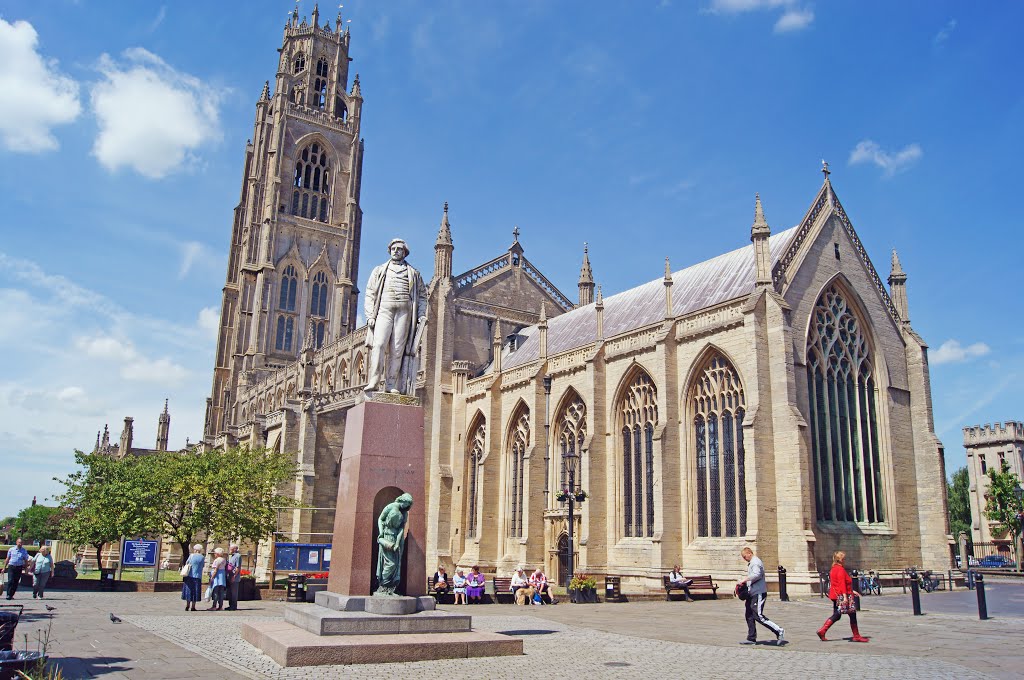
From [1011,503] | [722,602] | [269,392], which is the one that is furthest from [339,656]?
[269,392]

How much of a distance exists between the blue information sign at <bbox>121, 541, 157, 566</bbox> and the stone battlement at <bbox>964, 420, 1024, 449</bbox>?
216 feet

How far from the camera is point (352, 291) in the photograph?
74812 mm

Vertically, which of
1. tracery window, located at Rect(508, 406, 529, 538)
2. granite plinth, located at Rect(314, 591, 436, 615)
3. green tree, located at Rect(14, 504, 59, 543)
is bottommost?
green tree, located at Rect(14, 504, 59, 543)

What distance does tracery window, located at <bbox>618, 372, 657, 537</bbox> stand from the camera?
30.9 metres

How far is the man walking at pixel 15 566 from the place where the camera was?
1973cm

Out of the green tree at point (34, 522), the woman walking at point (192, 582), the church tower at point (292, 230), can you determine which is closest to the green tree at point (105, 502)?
the woman walking at point (192, 582)

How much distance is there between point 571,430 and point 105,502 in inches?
763

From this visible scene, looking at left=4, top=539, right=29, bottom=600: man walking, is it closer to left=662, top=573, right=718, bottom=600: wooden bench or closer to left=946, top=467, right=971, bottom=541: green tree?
left=662, top=573, right=718, bottom=600: wooden bench

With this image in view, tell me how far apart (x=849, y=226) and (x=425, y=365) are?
880 inches

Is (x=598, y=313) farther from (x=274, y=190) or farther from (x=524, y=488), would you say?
(x=274, y=190)

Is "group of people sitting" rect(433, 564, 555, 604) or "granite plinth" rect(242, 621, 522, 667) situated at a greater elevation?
"granite plinth" rect(242, 621, 522, 667)

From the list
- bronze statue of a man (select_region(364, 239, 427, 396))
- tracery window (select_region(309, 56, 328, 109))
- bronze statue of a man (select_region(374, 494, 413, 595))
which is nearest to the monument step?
bronze statue of a man (select_region(374, 494, 413, 595))

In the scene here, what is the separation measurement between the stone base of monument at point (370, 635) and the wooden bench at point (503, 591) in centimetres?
1231

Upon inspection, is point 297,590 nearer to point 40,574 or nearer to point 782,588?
point 40,574
